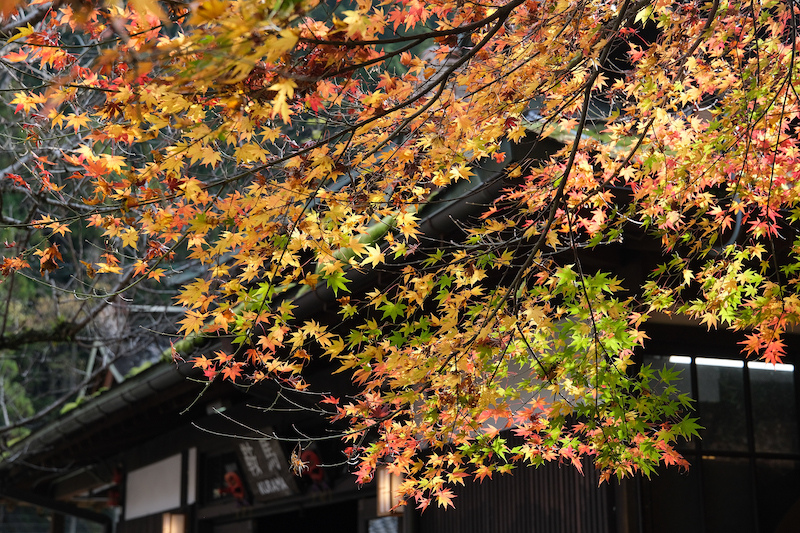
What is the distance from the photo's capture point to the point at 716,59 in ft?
18.7

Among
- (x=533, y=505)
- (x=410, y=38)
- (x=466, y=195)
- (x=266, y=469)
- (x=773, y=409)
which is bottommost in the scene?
(x=533, y=505)

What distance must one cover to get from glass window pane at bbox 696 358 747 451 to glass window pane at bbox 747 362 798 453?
14 centimetres

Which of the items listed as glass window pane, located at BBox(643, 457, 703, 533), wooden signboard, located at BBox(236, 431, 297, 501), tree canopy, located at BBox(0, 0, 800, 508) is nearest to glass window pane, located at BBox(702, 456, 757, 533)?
glass window pane, located at BBox(643, 457, 703, 533)

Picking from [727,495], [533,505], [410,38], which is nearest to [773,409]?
[727,495]

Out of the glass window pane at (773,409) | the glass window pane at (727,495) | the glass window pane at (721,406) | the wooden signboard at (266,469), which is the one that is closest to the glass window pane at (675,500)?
the glass window pane at (727,495)

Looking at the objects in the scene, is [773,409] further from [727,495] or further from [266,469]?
[266,469]

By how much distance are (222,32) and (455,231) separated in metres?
3.52

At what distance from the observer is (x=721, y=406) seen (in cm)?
659

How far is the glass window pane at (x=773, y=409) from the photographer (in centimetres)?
668

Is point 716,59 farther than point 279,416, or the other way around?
point 279,416

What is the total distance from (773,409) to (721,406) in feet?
1.80

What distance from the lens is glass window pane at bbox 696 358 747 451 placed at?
6473 millimetres

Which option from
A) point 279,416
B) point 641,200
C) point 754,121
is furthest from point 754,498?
point 279,416

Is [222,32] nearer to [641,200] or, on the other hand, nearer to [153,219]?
[153,219]
